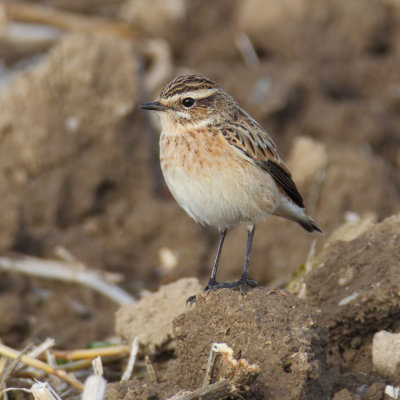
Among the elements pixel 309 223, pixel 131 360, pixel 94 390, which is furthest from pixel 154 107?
pixel 94 390

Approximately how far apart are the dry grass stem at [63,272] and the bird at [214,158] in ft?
7.84

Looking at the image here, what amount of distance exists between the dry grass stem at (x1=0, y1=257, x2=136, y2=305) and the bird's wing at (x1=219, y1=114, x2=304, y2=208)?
256 cm

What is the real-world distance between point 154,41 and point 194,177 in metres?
6.88

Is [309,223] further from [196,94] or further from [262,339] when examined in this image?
[262,339]

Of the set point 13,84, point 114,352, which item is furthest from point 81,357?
point 13,84

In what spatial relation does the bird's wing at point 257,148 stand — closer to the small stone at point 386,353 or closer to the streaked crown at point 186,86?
the streaked crown at point 186,86

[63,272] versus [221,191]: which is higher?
[221,191]

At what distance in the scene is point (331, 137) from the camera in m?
11.9

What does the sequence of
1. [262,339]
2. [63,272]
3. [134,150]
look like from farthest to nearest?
[134,150] → [63,272] → [262,339]

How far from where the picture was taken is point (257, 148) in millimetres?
7297

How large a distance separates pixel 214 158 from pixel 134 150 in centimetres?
444

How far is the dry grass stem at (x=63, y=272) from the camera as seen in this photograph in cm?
934

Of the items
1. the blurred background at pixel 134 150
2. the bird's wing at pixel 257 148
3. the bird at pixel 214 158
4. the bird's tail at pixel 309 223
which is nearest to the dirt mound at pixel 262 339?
the bird at pixel 214 158

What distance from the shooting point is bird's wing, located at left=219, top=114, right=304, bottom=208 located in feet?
23.5
